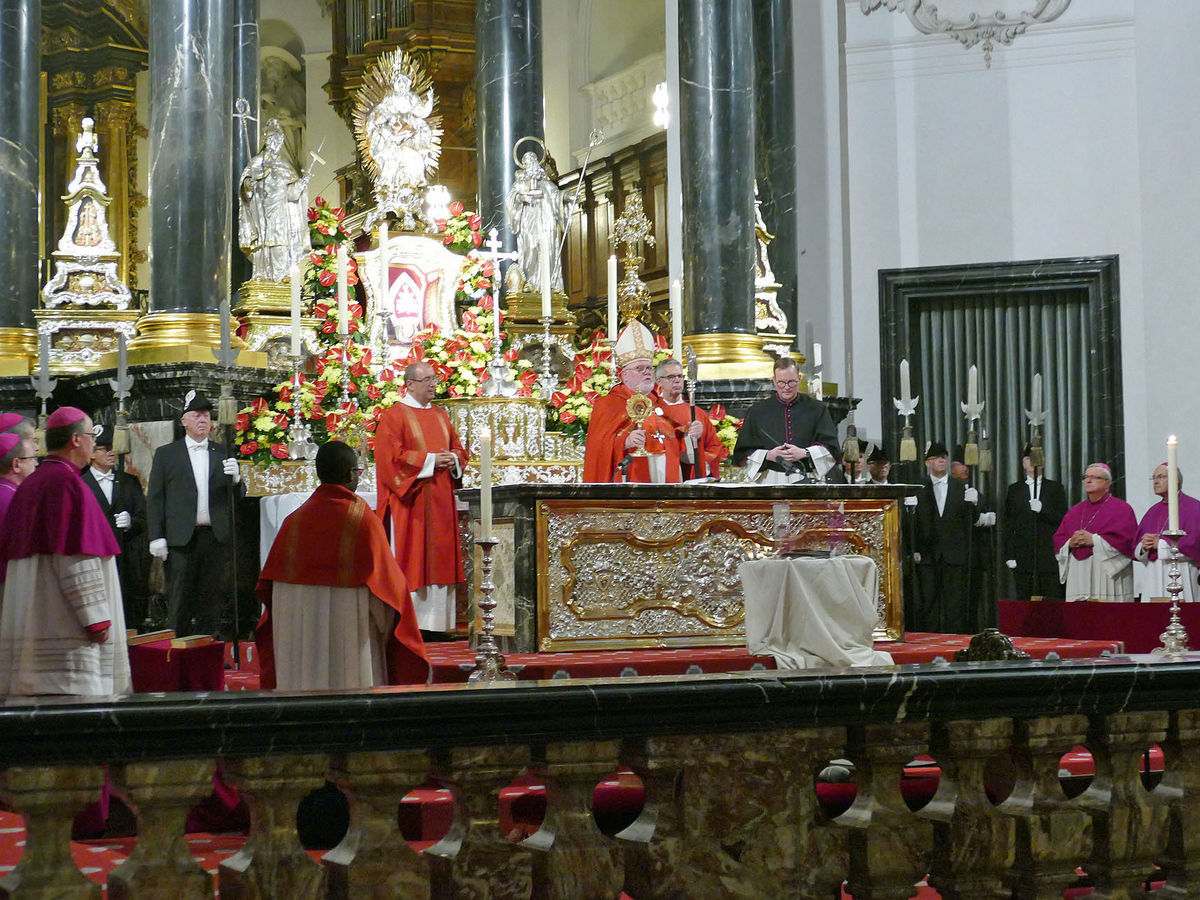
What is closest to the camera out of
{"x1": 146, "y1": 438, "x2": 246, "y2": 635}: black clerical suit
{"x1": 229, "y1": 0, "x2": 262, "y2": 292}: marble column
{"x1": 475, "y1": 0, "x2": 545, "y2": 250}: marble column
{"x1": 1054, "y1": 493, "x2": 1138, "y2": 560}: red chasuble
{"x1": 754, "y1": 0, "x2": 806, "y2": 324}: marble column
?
{"x1": 146, "y1": 438, "x2": 246, "y2": 635}: black clerical suit

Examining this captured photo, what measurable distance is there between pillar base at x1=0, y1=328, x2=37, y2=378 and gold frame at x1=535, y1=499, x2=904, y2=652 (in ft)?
18.4

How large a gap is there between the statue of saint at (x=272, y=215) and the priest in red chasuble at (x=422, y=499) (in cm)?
379

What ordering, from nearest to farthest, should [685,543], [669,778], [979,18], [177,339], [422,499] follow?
[669,778] < [685,543] < [422,499] < [177,339] < [979,18]

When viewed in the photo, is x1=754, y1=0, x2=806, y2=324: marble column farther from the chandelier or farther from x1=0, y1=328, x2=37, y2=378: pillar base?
x1=0, y1=328, x2=37, y2=378: pillar base

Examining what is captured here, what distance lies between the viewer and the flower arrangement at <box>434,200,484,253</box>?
42.8 feet

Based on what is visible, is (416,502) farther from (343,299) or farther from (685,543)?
(685,543)

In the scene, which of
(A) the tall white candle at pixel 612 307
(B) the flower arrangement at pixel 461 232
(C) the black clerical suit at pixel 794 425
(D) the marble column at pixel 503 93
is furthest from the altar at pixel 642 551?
(D) the marble column at pixel 503 93

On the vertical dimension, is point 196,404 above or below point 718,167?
below

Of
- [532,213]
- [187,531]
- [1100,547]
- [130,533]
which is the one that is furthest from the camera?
[532,213]

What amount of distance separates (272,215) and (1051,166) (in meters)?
7.26

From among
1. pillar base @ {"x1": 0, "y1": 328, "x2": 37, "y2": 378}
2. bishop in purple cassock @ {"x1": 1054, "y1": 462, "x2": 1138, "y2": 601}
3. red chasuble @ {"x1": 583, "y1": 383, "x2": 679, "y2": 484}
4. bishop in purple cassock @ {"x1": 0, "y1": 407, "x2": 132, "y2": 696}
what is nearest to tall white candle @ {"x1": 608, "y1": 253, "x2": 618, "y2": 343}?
red chasuble @ {"x1": 583, "y1": 383, "x2": 679, "y2": 484}

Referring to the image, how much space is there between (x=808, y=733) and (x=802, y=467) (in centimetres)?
607

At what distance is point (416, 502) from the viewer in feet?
31.1

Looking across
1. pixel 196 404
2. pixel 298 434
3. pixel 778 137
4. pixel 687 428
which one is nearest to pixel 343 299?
pixel 298 434
